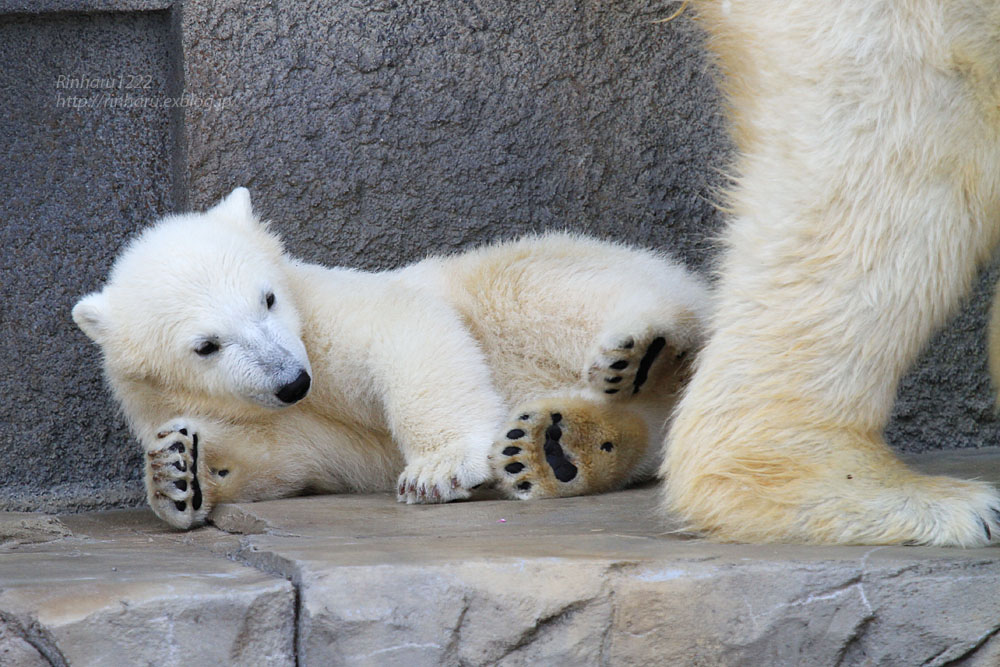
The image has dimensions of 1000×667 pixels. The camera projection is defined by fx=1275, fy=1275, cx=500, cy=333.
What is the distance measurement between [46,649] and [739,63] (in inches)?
50.7

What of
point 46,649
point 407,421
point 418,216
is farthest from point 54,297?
point 46,649

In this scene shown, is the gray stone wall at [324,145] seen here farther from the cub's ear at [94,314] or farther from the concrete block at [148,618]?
the concrete block at [148,618]

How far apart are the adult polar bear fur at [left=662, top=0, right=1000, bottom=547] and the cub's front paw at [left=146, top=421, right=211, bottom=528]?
92 centimetres

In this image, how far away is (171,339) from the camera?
94.7 inches

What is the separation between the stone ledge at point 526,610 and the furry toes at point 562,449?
65 cm

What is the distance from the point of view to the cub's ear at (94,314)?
2467 millimetres

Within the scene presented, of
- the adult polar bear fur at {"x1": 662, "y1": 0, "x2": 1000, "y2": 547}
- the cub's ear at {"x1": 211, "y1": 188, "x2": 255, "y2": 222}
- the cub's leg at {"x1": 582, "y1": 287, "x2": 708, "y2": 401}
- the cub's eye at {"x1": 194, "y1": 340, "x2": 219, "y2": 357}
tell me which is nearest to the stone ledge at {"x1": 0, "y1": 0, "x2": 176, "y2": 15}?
the cub's ear at {"x1": 211, "y1": 188, "x2": 255, "y2": 222}

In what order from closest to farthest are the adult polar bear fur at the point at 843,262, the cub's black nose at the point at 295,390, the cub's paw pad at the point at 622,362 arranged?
the adult polar bear fur at the point at 843,262 < the cub's black nose at the point at 295,390 < the cub's paw pad at the point at 622,362

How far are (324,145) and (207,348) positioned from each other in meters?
0.81

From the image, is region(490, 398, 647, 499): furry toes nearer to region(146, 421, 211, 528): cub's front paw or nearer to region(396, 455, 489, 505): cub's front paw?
region(396, 455, 489, 505): cub's front paw

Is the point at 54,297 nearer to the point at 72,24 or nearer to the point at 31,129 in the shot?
the point at 31,129

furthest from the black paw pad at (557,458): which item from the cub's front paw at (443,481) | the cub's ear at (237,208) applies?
the cub's ear at (237,208)

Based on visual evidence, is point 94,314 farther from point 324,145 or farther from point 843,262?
point 843,262

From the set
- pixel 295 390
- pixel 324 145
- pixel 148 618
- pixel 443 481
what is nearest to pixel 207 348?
pixel 295 390
